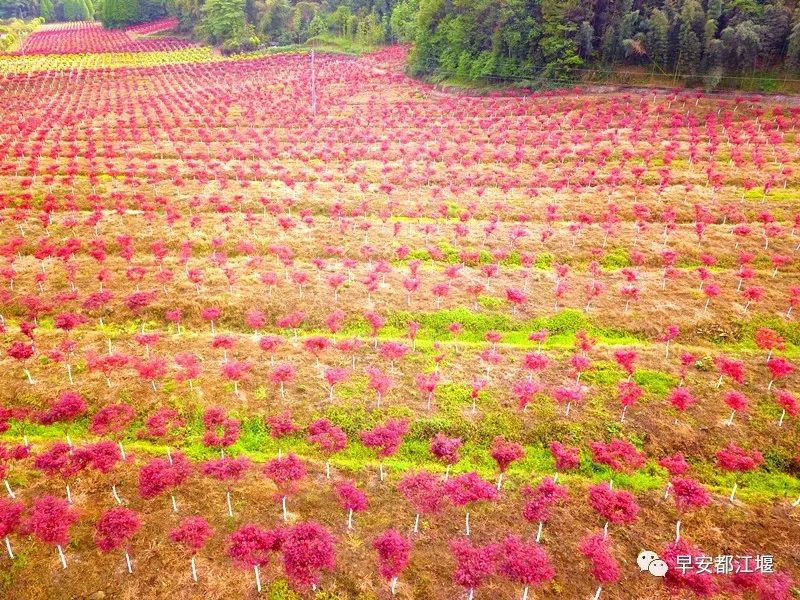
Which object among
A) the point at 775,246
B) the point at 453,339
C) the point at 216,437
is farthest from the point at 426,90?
the point at 216,437

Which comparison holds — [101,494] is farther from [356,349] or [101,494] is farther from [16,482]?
[356,349]

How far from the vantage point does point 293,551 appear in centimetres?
1085

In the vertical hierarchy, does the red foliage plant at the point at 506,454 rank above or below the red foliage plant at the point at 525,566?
above

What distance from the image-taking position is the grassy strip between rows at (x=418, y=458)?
46.0 ft

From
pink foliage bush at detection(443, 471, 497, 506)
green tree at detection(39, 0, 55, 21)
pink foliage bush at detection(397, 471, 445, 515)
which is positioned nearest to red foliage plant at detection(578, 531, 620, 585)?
pink foliage bush at detection(443, 471, 497, 506)

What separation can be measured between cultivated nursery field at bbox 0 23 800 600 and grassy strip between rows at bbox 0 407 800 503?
9 cm

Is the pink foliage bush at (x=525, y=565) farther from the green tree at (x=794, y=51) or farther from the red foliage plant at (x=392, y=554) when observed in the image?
the green tree at (x=794, y=51)

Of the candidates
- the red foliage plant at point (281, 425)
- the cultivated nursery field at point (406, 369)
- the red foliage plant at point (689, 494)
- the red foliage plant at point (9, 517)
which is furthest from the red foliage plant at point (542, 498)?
the red foliage plant at point (9, 517)

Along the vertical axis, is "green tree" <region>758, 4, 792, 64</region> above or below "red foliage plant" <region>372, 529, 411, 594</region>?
above

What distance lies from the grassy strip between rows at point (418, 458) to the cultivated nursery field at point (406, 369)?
90 millimetres

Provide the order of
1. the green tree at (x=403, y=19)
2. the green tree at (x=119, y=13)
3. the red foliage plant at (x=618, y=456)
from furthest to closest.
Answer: the green tree at (x=119, y=13)
the green tree at (x=403, y=19)
the red foliage plant at (x=618, y=456)

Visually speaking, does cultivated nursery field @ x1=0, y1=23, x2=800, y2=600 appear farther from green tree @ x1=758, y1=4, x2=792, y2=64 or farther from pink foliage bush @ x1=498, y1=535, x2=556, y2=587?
green tree @ x1=758, y1=4, x2=792, y2=64

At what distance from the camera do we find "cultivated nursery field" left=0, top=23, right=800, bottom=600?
11609 millimetres

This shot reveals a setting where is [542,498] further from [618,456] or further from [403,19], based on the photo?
[403,19]
